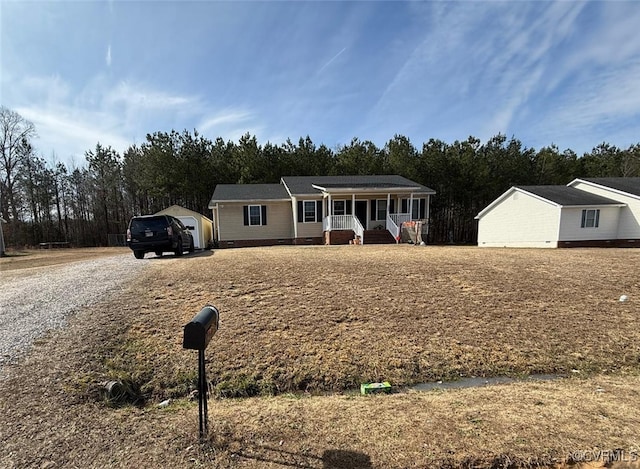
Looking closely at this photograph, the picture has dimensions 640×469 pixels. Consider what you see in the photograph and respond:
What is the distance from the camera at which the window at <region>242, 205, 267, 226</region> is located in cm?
1975

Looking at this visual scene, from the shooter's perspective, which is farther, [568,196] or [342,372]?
[568,196]

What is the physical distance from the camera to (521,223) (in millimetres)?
19344

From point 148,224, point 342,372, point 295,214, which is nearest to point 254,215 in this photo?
point 295,214

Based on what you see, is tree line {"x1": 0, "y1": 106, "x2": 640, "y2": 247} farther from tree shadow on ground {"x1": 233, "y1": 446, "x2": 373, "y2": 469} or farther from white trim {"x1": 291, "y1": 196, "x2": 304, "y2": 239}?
tree shadow on ground {"x1": 233, "y1": 446, "x2": 373, "y2": 469}

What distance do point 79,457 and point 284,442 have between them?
1510 mm

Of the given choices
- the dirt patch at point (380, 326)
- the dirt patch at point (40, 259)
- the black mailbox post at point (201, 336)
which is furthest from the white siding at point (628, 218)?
the dirt patch at point (40, 259)

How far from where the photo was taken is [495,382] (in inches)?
151

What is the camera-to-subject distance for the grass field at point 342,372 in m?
2.46

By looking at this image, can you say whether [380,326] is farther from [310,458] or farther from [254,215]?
[254,215]

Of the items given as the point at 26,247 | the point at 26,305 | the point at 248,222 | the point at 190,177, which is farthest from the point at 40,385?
the point at 26,247

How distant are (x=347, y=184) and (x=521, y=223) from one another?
10.8 meters

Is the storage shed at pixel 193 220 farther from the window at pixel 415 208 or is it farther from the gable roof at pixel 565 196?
the gable roof at pixel 565 196

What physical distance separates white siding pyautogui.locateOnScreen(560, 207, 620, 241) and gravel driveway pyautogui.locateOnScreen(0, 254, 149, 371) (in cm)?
1993

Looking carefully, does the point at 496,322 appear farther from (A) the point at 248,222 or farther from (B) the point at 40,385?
(A) the point at 248,222
